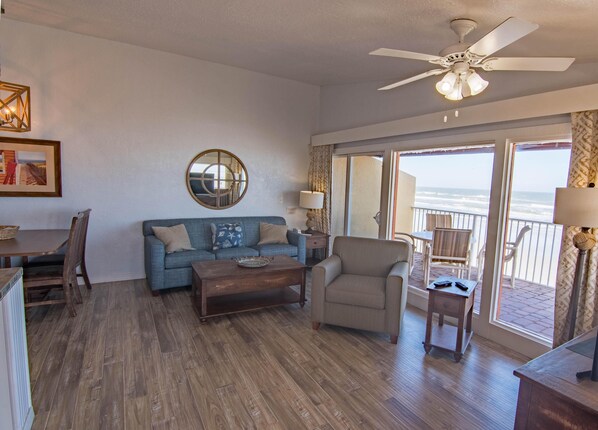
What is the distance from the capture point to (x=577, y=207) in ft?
7.49

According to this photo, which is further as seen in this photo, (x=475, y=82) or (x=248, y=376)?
(x=248, y=376)

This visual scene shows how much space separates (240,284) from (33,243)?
6.60ft

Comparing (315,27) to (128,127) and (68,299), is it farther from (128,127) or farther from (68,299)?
(68,299)

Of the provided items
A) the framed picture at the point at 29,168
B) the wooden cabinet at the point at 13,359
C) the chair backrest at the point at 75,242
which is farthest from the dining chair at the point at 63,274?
the wooden cabinet at the point at 13,359

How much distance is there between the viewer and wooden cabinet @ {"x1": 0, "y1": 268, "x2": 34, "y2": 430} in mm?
1603

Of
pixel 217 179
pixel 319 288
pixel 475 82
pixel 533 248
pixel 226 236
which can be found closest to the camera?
pixel 475 82

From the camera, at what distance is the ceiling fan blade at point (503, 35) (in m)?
1.52

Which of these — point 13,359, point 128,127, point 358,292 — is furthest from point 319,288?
point 128,127

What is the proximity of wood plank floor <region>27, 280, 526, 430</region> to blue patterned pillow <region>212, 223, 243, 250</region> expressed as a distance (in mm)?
1322

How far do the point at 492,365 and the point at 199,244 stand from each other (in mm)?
3679

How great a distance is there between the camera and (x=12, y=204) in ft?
12.8

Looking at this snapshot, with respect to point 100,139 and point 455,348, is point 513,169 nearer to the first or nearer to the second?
point 455,348

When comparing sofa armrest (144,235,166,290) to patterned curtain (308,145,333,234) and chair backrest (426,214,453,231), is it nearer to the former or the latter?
patterned curtain (308,145,333,234)

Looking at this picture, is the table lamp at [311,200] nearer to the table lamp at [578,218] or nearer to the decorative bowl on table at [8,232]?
the table lamp at [578,218]
